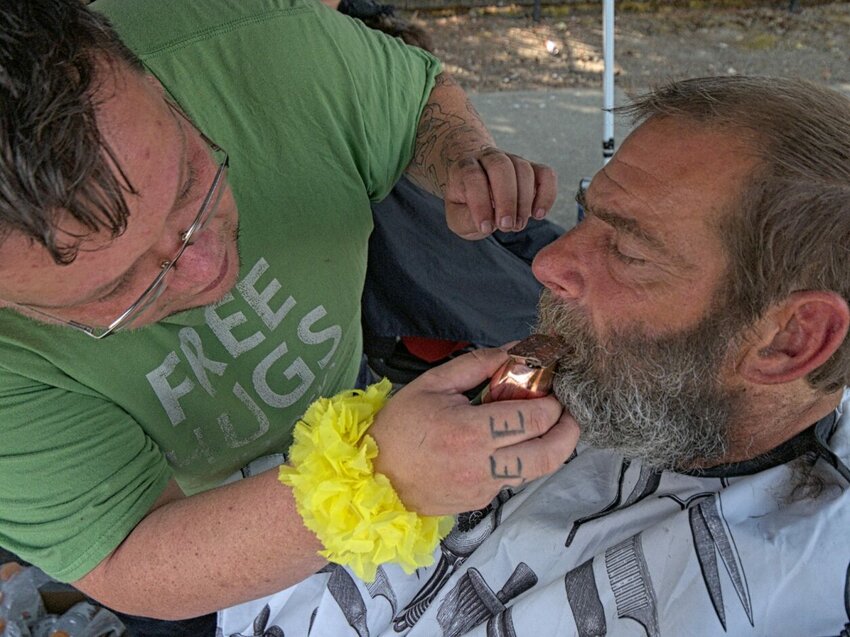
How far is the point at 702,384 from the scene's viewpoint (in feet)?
4.54

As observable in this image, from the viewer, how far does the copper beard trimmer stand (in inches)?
49.9

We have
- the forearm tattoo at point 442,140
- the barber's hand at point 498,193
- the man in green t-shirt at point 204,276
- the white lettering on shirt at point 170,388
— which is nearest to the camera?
the man in green t-shirt at point 204,276

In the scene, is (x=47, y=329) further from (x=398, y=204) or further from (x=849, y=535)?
(x=849, y=535)

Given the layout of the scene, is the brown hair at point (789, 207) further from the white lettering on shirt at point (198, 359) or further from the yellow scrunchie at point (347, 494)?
the white lettering on shirt at point (198, 359)

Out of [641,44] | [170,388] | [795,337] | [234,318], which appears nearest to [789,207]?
[795,337]

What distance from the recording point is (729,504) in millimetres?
1419

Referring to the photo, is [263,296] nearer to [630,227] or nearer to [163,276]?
[163,276]

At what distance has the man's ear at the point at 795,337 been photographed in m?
1.24

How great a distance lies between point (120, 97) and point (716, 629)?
1.27 meters

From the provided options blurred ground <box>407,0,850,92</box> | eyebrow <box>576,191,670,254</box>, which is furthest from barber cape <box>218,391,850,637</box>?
blurred ground <box>407,0,850,92</box>

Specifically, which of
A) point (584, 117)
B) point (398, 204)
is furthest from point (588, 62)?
point (398, 204)

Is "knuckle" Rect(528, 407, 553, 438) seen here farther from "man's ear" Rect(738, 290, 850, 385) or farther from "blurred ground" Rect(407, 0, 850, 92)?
"blurred ground" Rect(407, 0, 850, 92)

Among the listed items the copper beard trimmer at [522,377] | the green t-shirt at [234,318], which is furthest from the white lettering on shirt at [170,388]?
the copper beard trimmer at [522,377]

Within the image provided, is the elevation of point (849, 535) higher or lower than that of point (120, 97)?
lower
